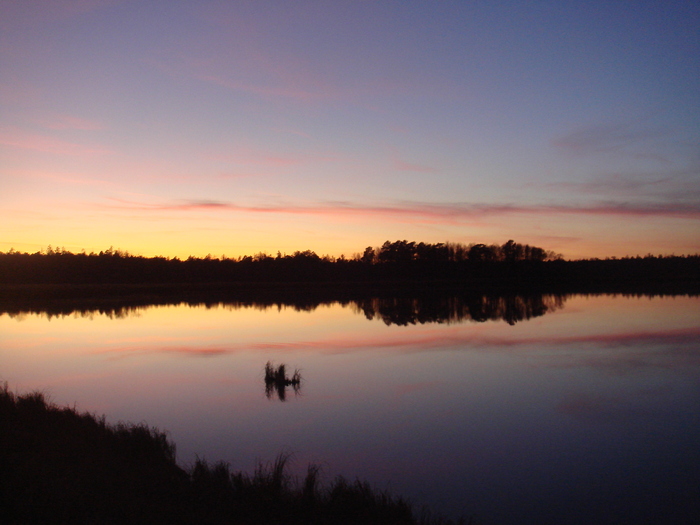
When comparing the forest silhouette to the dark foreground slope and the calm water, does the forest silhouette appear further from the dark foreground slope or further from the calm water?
the dark foreground slope

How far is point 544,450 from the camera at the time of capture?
8.04 m

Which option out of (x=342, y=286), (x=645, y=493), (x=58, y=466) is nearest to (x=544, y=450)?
(x=645, y=493)

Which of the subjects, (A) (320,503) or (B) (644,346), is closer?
(A) (320,503)

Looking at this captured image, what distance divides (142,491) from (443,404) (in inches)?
270

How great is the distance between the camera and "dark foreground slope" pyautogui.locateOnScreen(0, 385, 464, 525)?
182 inches

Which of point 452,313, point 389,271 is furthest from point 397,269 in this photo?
point 452,313

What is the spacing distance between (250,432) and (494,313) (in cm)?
2460

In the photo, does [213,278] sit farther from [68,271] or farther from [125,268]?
[68,271]

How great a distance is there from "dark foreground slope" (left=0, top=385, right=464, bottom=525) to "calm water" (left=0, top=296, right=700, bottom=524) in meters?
1.18

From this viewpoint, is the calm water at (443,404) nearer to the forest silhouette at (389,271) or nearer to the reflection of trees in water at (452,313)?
the reflection of trees in water at (452,313)

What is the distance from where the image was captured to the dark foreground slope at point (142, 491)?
4617 millimetres

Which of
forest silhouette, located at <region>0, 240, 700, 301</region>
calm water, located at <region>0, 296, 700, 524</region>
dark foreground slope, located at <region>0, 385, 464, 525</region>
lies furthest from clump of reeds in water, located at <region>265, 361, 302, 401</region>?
forest silhouette, located at <region>0, 240, 700, 301</region>

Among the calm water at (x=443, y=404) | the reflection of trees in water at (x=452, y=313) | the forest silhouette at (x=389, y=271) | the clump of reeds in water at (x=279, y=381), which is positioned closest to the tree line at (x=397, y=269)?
the forest silhouette at (x=389, y=271)

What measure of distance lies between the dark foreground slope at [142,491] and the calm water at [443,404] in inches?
46.7
